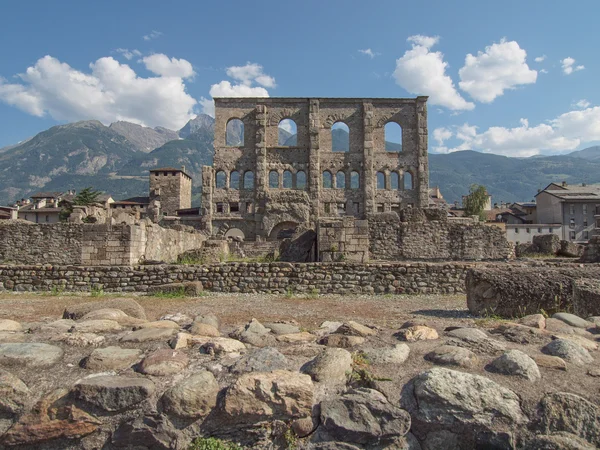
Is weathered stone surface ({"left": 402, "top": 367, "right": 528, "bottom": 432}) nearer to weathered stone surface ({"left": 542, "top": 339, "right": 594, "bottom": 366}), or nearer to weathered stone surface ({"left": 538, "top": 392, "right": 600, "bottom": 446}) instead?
weathered stone surface ({"left": 538, "top": 392, "right": 600, "bottom": 446})

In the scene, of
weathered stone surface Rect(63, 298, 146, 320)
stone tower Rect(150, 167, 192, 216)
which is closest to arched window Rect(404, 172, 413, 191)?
stone tower Rect(150, 167, 192, 216)

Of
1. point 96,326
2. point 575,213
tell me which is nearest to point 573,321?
point 96,326

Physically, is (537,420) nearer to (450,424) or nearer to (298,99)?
(450,424)

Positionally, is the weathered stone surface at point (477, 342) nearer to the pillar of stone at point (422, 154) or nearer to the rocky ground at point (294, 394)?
the rocky ground at point (294, 394)

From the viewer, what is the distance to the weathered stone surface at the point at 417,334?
12.7ft

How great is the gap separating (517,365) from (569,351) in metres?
0.71

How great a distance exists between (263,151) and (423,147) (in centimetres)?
1666

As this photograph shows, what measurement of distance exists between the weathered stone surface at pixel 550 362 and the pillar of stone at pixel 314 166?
3812 cm

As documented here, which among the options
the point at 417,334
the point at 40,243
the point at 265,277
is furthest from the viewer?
the point at 40,243

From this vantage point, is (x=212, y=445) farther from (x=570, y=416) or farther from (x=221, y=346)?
(x=570, y=416)

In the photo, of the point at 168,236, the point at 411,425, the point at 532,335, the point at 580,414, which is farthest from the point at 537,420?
the point at 168,236

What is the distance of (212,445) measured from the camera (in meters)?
2.69

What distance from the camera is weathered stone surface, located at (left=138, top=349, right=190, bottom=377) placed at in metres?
3.03

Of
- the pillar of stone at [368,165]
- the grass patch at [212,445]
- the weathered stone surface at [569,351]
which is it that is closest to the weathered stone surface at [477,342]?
the weathered stone surface at [569,351]
